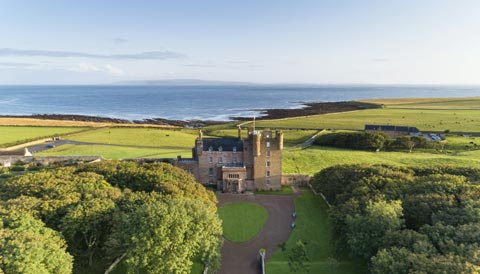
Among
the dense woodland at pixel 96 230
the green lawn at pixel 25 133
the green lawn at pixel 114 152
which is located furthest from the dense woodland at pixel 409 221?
the green lawn at pixel 25 133

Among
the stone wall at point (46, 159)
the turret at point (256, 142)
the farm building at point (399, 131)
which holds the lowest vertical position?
the stone wall at point (46, 159)

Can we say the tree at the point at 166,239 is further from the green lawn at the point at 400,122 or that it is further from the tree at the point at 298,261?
the green lawn at the point at 400,122

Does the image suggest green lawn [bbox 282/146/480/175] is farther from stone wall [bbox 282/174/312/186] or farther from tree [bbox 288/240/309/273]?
tree [bbox 288/240/309/273]

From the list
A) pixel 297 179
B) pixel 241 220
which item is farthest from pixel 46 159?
pixel 297 179

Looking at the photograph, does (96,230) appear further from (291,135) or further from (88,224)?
(291,135)

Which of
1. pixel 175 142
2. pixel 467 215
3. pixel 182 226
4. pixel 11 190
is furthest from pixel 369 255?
pixel 175 142

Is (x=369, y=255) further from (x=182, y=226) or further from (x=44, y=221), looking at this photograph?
(x=44, y=221)
